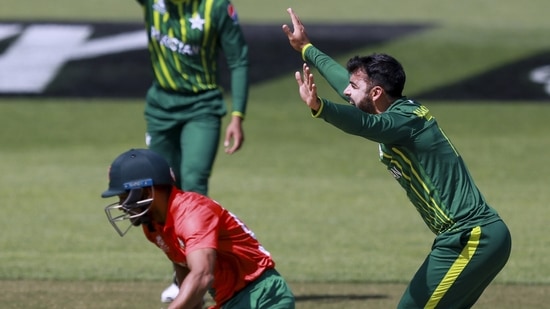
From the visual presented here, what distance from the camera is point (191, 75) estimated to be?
912 centimetres

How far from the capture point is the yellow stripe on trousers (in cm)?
616

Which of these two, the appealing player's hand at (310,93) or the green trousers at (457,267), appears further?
the green trousers at (457,267)

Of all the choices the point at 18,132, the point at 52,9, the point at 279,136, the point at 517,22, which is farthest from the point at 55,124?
the point at 517,22

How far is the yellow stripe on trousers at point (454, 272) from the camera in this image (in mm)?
6156

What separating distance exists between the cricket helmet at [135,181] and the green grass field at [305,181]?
10.4ft

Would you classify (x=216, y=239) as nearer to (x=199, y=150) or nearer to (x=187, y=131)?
(x=199, y=150)

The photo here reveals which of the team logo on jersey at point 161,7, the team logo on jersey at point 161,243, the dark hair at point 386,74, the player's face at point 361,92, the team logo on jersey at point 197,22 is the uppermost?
the dark hair at point 386,74

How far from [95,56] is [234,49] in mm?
10685

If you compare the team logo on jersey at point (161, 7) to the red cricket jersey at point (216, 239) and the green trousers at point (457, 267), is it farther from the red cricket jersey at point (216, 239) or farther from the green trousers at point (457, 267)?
the green trousers at point (457, 267)

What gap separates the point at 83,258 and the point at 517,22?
15.3m

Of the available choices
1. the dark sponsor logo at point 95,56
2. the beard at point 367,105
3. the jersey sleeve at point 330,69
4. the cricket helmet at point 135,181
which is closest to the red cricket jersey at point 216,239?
the cricket helmet at point 135,181

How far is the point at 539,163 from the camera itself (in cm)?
1648

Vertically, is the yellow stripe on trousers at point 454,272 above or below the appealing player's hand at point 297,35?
below

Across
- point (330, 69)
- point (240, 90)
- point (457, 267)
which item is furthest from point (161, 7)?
point (457, 267)
